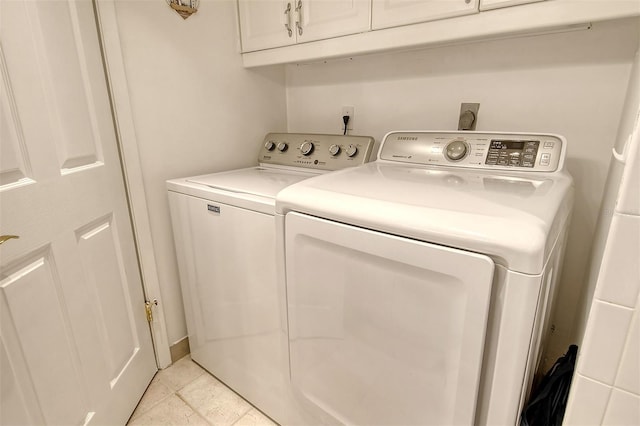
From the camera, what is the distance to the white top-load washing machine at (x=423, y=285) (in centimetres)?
63

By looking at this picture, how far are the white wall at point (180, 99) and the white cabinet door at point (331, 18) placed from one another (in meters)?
0.43

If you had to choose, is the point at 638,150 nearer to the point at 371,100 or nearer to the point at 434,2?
the point at 434,2

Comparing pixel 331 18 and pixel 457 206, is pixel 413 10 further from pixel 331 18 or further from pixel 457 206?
pixel 457 206

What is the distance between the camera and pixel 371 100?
1.64 meters

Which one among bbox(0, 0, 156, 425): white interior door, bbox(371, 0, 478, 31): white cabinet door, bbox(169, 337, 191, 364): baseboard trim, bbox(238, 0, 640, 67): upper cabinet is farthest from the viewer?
bbox(169, 337, 191, 364): baseboard trim

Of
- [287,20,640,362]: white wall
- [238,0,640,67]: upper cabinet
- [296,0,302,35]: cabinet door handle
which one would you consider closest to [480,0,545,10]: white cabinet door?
[238,0,640,67]: upper cabinet

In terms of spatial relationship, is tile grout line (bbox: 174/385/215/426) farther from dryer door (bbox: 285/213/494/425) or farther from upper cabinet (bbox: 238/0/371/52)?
upper cabinet (bbox: 238/0/371/52)

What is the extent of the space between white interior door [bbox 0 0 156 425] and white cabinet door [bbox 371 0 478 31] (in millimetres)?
999

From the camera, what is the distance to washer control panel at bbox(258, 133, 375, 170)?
146cm

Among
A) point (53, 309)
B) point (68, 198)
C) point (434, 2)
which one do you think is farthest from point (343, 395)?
point (434, 2)

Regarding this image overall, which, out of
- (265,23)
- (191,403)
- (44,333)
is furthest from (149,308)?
(265,23)

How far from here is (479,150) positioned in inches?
46.8

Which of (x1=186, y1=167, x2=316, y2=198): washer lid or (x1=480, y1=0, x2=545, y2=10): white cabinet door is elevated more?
(x1=480, y1=0, x2=545, y2=10): white cabinet door

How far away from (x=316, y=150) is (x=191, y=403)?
4.15ft
